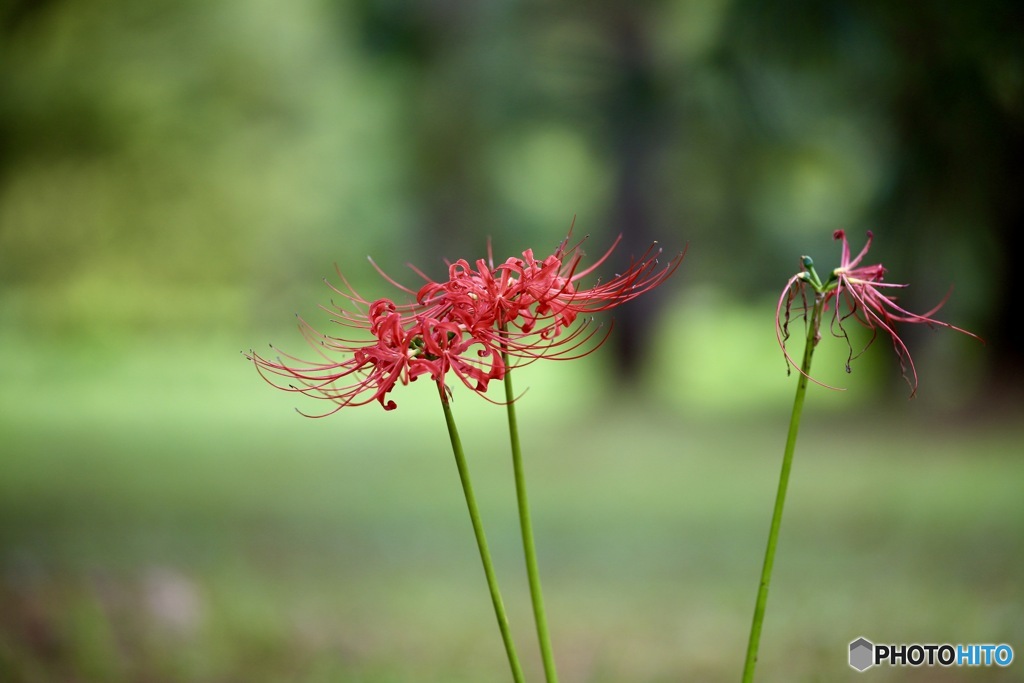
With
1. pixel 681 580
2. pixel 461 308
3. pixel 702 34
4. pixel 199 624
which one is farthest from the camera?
pixel 702 34

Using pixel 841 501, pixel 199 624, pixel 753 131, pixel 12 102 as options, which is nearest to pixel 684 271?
pixel 753 131

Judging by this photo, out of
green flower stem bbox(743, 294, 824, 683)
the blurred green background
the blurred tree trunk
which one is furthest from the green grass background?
green flower stem bbox(743, 294, 824, 683)

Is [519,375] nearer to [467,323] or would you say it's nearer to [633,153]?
[633,153]

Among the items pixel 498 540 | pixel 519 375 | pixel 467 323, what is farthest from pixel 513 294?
pixel 519 375

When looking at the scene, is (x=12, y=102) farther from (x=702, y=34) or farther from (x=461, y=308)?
(x=461, y=308)

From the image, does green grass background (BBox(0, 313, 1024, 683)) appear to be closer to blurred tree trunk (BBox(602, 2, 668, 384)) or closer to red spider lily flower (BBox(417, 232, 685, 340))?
blurred tree trunk (BBox(602, 2, 668, 384))
